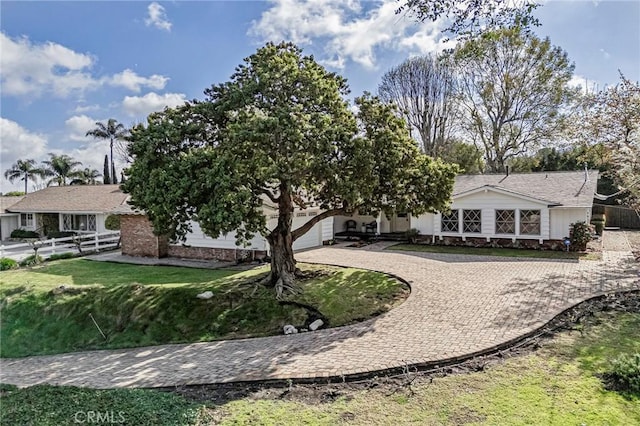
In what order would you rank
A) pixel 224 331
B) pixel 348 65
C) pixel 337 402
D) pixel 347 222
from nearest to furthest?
pixel 337 402 < pixel 224 331 < pixel 348 65 < pixel 347 222

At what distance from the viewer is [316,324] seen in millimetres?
11211

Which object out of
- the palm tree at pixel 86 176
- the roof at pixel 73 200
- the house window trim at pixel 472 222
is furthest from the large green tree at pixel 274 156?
the palm tree at pixel 86 176

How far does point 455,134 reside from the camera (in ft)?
127

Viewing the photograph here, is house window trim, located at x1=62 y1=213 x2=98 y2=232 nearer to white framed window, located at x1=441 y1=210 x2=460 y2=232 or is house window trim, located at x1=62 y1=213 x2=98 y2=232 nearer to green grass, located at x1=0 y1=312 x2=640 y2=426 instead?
white framed window, located at x1=441 y1=210 x2=460 y2=232

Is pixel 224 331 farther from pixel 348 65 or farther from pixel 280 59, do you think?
pixel 348 65

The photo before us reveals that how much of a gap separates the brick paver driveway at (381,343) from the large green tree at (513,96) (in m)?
21.1

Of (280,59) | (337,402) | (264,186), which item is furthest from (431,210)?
(337,402)

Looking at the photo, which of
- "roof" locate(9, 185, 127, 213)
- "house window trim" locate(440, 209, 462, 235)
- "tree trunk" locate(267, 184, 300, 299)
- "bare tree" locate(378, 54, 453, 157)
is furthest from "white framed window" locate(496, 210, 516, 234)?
"roof" locate(9, 185, 127, 213)

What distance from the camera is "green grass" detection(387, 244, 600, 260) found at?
1877cm

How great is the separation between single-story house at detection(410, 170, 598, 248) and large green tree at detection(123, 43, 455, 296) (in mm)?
8304

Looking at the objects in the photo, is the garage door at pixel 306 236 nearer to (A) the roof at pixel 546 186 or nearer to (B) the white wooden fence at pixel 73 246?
(A) the roof at pixel 546 186

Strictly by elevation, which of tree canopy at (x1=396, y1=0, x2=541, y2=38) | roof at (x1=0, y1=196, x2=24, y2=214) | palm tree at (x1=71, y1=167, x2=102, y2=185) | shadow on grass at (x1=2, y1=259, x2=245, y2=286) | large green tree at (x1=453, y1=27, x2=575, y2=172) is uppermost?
large green tree at (x1=453, y1=27, x2=575, y2=172)

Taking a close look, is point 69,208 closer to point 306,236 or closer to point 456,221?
point 306,236

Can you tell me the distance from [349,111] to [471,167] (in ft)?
95.4
